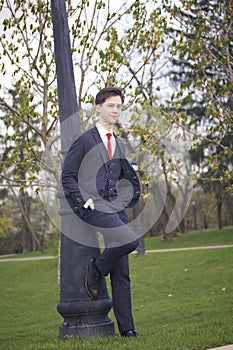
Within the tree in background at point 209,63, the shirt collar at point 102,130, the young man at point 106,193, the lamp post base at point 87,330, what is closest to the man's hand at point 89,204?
the young man at point 106,193

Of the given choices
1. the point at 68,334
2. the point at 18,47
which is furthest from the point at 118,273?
the point at 18,47

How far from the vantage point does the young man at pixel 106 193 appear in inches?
186

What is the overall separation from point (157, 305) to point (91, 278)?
9035mm

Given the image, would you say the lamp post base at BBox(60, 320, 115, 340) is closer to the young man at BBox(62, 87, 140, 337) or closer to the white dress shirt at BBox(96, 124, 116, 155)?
the young man at BBox(62, 87, 140, 337)

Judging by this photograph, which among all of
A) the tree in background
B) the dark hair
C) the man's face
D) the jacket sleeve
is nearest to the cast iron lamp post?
the jacket sleeve

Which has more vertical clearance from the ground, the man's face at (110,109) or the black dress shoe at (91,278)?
the man's face at (110,109)

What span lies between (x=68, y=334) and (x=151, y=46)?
20.1 ft

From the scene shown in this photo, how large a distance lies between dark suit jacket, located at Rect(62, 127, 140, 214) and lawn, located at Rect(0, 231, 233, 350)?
1140 millimetres

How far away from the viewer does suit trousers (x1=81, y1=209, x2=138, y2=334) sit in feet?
15.2

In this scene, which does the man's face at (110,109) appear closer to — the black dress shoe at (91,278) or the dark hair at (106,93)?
the dark hair at (106,93)

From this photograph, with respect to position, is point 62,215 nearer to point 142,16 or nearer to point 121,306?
point 121,306

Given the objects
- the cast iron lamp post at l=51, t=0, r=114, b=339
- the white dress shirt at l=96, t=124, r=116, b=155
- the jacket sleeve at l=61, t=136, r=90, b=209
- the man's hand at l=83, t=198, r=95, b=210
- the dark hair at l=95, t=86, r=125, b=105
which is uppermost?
the dark hair at l=95, t=86, r=125, b=105

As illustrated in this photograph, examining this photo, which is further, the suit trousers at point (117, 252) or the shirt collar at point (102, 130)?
the shirt collar at point (102, 130)

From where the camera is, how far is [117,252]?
4715 mm
